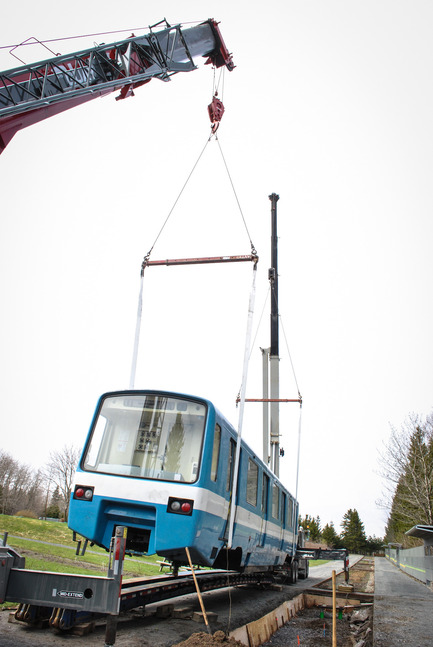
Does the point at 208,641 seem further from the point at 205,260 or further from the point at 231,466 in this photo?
the point at 205,260

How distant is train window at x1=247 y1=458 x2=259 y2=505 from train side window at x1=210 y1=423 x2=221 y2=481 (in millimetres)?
1978

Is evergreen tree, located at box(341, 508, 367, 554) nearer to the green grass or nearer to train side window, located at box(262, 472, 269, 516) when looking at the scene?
the green grass

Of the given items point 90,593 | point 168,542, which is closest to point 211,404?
point 168,542

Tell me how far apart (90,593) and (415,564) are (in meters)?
26.3

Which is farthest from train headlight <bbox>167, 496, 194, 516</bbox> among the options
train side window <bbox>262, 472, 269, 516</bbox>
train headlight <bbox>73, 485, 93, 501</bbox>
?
train side window <bbox>262, 472, 269, 516</bbox>

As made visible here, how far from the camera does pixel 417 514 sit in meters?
33.0

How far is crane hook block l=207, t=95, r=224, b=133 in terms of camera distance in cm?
1376

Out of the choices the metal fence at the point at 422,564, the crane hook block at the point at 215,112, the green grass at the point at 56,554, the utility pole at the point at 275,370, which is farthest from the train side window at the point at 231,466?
the metal fence at the point at 422,564

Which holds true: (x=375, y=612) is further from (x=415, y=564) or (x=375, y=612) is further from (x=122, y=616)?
(x=415, y=564)

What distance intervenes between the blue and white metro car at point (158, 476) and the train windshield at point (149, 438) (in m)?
0.01

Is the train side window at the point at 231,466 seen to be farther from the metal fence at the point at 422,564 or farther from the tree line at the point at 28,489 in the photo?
the tree line at the point at 28,489

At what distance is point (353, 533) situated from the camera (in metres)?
90.4

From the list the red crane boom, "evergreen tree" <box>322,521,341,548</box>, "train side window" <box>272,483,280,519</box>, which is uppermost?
the red crane boom

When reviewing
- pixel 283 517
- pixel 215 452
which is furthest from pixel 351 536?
pixel 215 452
